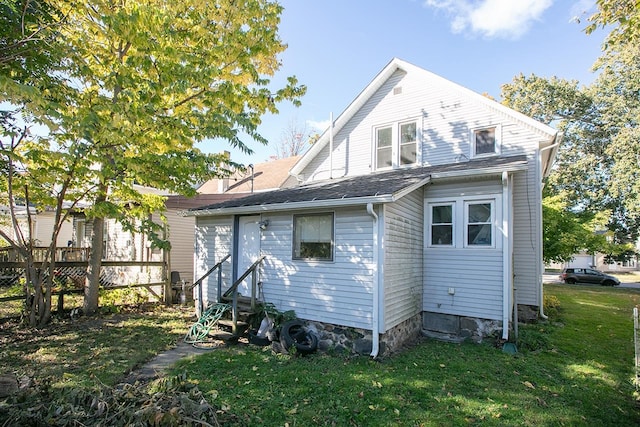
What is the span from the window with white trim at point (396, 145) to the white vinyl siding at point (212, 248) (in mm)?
5110

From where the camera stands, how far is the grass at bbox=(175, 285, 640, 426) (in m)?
4.19

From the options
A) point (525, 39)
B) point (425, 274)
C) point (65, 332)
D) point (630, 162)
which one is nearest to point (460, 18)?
point (525, 39)

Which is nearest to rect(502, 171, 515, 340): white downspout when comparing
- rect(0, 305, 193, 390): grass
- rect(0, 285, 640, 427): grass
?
rect(0, 285, 640, 427): grass

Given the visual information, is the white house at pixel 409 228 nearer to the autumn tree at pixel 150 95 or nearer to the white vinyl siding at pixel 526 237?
the white vinyl siding at pixel 526 237

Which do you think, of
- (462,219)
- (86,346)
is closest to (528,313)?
(462,219)

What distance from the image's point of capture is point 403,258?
745 cm

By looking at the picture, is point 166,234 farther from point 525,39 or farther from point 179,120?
point 525,39

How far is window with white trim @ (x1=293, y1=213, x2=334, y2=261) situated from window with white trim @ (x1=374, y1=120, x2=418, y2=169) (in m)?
3.97

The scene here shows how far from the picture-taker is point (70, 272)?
11.6 metres

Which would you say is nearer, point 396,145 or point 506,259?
point 506,259

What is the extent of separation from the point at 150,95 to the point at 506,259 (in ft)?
28.2

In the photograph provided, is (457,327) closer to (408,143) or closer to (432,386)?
(432,386)

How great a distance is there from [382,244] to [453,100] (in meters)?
5.70

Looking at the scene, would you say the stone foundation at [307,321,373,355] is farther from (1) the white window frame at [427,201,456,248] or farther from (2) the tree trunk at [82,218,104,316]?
(2) the tree trunk at [82,218,104,316]
